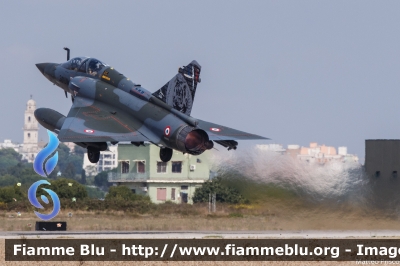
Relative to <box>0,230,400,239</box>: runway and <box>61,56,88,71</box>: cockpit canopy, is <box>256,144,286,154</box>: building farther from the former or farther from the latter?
<box>61,56,88,71</box>: cockpit canopy

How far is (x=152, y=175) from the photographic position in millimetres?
74875

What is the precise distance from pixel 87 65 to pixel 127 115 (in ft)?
11.8

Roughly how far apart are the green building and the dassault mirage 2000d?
80.7 feet

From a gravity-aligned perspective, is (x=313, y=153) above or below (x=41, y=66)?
below

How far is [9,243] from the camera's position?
128 feet

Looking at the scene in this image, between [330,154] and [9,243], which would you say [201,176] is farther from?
[9,243]

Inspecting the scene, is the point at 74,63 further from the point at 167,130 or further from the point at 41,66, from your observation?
the point at 167,130

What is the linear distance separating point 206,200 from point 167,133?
22.0m

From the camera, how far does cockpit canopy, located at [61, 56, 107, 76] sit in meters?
47.7

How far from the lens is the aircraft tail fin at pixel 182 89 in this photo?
1818 inches

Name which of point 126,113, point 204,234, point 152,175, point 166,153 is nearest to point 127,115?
point 126,113

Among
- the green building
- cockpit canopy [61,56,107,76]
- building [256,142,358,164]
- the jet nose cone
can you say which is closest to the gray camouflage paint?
cockpit canopy [61,56,107,76]

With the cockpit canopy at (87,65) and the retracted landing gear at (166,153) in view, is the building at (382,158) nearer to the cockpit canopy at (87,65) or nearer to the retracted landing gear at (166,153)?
the retracted landing gear at (166,153)

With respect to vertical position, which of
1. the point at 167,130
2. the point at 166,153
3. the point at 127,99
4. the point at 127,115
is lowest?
the point at 166,153
